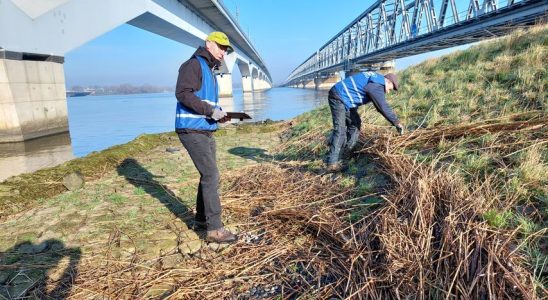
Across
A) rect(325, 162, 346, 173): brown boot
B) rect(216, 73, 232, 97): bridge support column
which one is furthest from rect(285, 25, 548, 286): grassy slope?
rect(216, 73, 232, 97): bridge support column

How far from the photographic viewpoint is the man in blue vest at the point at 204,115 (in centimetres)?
342

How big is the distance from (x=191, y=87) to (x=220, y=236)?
5.43 feet

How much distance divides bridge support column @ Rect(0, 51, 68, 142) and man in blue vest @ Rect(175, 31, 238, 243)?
15.1 meters

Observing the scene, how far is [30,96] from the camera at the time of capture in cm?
1551

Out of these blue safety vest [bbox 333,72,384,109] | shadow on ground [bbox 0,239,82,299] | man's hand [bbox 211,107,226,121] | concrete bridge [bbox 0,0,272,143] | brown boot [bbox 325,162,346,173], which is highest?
concrete bridge [bbox 0,0,272,143]

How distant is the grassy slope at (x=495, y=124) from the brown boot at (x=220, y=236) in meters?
1.86

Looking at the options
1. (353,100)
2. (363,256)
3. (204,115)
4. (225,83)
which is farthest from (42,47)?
(225,83)

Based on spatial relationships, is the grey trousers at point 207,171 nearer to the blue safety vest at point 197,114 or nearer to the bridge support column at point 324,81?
the blue safety vest at point 197,114

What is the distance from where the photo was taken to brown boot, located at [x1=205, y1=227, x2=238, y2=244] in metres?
3.68

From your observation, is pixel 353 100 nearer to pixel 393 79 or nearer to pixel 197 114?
pixel 393 79

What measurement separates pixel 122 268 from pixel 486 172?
13.4 ft

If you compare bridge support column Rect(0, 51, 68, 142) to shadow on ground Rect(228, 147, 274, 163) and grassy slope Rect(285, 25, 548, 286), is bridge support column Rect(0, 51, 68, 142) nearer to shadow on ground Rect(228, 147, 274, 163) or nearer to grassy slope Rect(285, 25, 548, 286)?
shadow on ground Rect(228, 147, 274, 163)

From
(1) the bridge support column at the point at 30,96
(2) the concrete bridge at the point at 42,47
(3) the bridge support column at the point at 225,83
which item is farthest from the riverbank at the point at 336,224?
(3) the bridge support column at the point at 225,83

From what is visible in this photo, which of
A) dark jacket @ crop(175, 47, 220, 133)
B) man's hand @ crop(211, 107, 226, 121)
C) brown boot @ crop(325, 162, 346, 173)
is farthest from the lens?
brown boot @ crop(325, 162, 346, 173)
